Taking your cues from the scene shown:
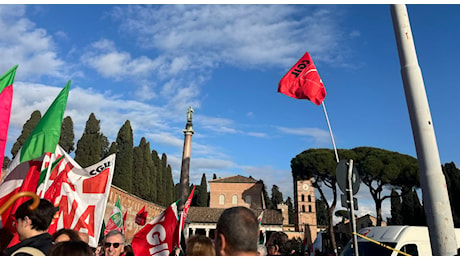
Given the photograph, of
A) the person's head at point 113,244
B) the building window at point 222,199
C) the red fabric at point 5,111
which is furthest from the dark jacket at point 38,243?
the building window at point 222,199

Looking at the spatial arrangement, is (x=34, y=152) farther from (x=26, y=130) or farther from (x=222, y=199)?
(x=222, y=199)

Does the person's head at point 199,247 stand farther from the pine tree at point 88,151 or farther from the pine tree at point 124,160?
the pine tree at point 124,160

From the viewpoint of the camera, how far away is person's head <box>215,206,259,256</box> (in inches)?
73.9

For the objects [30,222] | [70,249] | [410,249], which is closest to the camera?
[70,249]

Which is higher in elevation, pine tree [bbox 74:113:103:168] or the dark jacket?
pine tree [bbox 74:113:103:168]

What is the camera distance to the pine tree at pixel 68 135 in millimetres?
36656

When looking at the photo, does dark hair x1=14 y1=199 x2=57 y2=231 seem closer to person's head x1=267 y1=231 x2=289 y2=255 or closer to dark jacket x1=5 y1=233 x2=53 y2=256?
dark jacket x1=5 y1=233 x2=53 y2=256

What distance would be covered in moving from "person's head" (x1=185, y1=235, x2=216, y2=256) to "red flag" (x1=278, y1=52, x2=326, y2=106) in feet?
18.5

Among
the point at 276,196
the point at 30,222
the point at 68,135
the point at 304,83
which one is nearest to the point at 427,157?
the point at 30,222

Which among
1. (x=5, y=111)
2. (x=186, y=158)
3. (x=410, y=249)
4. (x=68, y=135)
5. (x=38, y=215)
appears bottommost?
(x=410, y=249)

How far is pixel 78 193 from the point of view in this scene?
19.9ft

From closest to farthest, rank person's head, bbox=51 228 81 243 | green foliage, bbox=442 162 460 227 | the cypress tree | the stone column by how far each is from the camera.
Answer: person's head, bbox=51 228 81 243, the stone column, green foliage, bbox=442 162 460 227, the cypress tree

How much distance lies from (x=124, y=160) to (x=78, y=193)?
107 feet

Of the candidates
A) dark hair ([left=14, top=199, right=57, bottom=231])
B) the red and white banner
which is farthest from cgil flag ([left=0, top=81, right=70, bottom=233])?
dark hair ([left=14, top=199, right=57, bottom=231])
